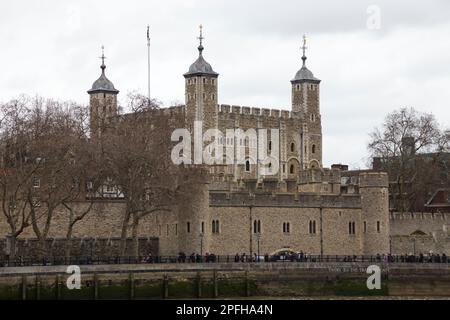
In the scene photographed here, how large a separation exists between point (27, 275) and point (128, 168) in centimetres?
1375

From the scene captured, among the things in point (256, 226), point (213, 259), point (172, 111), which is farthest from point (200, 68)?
point (213, 259)

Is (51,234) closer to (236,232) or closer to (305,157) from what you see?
(236,232)

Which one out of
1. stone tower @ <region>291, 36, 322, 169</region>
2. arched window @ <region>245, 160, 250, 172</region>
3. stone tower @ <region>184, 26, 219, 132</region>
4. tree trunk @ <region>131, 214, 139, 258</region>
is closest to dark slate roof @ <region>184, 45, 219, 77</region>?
stone tower @ <region>184, 26, 219, 132</region>

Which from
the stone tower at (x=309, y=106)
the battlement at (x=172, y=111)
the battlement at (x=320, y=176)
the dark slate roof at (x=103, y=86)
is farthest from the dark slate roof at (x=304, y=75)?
the battlement at (x=320, y=176)

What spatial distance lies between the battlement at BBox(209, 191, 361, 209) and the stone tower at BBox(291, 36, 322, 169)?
47864 mm

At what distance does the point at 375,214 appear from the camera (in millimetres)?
91062

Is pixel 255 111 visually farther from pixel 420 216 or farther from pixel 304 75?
pixel 420 216

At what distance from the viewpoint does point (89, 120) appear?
10000 cm

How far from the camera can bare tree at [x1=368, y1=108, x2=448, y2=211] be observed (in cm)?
10931

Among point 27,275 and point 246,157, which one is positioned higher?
point 246,157

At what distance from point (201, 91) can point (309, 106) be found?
1616cm

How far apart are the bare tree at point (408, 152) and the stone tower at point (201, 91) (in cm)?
2037
